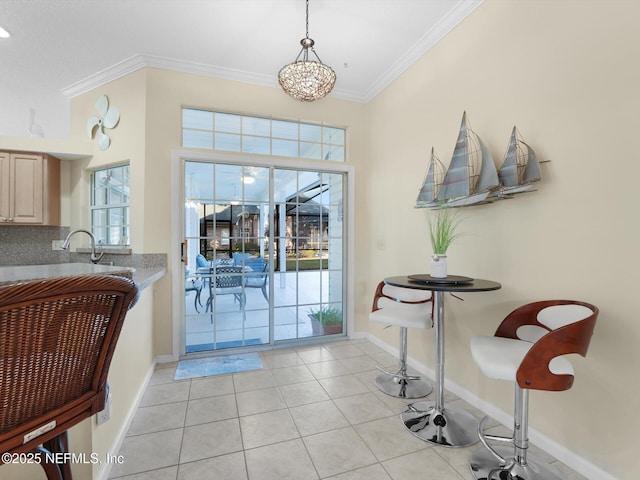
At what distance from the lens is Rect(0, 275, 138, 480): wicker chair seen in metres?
0.71

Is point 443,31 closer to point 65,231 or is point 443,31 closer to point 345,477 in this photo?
point 345,477

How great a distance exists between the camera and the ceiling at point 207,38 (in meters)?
2.42

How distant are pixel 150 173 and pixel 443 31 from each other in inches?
119

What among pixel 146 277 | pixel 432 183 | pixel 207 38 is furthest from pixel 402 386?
pixel 207 38

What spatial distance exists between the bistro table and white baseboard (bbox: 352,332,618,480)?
167 mm

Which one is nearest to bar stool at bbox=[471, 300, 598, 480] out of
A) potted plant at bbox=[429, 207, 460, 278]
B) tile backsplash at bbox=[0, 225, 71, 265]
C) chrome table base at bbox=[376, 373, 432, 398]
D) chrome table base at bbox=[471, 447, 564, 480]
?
chrome table base at bbox=[471, 447, 564, 480]

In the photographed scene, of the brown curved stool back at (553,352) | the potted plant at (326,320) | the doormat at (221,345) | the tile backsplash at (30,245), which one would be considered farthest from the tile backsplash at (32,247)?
the brown curved stool back at (553,352)

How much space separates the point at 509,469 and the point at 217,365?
2.49m

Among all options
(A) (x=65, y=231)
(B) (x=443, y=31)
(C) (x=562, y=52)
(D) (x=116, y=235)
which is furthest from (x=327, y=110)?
(A) (x=65, y=231)

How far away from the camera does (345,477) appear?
166cm

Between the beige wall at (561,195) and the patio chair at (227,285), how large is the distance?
2.07 meters

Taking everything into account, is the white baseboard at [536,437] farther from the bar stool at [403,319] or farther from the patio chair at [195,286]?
the patio chair at [195,286]

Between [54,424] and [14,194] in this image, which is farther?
[14,194]

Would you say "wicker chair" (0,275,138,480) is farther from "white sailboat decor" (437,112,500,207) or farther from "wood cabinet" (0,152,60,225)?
"wood cabinet" (0,152,60,225)
